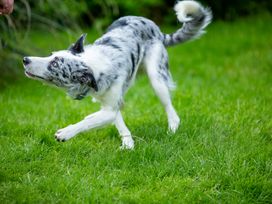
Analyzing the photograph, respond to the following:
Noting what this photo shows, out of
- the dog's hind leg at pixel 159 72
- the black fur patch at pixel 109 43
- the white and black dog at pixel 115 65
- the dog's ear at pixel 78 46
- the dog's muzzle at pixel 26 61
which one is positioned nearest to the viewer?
the dog's muzzle at pixel 26 61

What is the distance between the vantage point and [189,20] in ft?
19.0

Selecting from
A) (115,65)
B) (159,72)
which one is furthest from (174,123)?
(115,65)

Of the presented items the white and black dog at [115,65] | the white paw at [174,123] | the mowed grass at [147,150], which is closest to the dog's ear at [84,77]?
the white and black dog at [115,65]

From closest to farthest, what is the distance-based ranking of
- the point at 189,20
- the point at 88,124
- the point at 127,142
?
the point at 88,124 → the point at 127,142 → the point at 189,20

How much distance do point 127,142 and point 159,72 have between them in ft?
2.69

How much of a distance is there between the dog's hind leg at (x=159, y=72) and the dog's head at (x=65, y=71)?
0.94 meters

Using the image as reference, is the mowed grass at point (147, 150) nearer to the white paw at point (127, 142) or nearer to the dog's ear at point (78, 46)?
the white paw at point (127, 142)

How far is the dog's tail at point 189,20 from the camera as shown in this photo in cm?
566

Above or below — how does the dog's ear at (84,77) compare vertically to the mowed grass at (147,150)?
above

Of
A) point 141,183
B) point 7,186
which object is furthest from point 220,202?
point 7,186

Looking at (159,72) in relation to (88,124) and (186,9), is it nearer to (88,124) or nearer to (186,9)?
(186,9)

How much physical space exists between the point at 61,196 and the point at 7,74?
171 inches

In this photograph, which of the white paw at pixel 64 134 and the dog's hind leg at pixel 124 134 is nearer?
the white paw at pixel 64 134

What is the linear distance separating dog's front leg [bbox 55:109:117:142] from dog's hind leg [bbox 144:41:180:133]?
747mm
